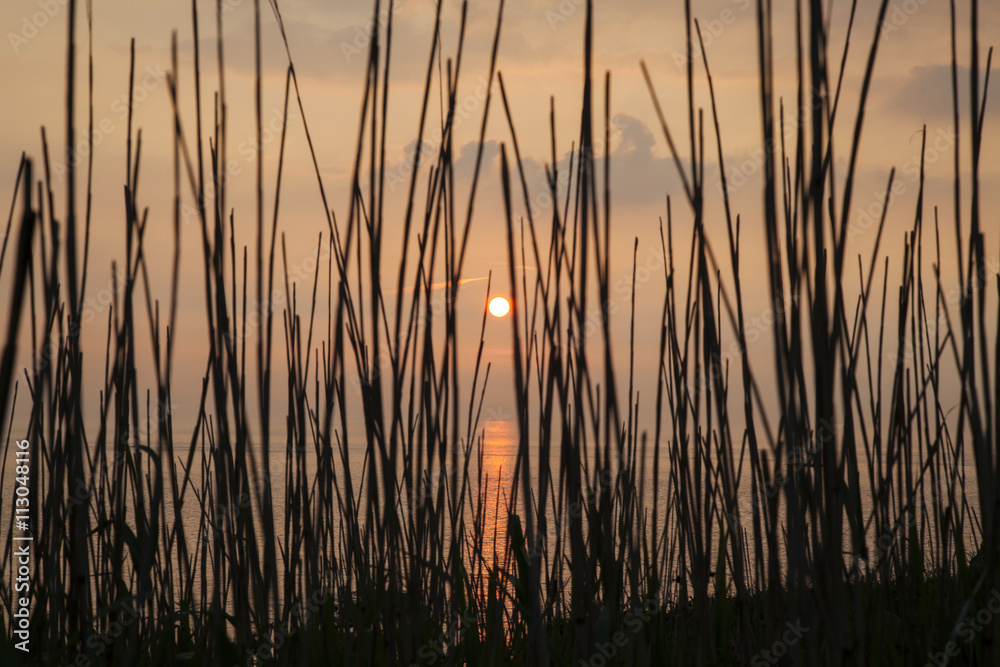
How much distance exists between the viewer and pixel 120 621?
1.06 m

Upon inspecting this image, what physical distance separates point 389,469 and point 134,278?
427mm

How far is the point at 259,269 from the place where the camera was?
3.29 ft

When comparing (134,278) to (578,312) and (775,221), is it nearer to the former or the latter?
(578,312)

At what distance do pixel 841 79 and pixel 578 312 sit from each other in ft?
1.29

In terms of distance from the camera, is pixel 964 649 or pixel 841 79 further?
pixel 964 649

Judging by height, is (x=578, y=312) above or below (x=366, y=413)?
above

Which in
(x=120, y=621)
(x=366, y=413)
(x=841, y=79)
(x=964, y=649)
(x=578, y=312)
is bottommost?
(x=964, y=649)

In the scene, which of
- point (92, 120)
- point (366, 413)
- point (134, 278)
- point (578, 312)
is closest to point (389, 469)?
point (366, 413)

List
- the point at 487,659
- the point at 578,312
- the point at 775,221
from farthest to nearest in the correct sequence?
the point at 487,659 → the point at 578,312 → the point at 775,221

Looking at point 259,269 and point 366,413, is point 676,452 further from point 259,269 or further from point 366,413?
point 259,269

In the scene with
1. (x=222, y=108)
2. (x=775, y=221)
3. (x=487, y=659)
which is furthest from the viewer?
(x=487, y=659)

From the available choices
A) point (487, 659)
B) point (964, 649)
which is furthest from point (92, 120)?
point (964, 649)

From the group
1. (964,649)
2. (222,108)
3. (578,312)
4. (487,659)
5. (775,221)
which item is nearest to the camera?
(775,221)

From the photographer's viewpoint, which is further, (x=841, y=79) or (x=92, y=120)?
(x=92, y=120)
